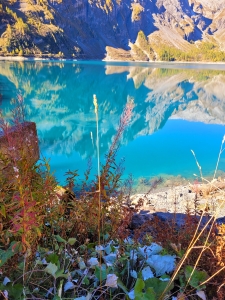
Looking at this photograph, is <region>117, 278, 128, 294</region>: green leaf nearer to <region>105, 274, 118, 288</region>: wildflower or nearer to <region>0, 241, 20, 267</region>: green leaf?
<region>105, 274, 118, 288</region>: wildflower

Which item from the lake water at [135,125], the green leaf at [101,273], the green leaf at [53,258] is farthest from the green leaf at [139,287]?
the lake water at [135,125]

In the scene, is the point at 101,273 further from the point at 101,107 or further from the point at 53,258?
the point at 101,107

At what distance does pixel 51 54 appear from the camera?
429ft

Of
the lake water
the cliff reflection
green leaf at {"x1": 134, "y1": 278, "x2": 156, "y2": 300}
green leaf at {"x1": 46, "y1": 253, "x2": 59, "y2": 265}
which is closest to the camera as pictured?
green leaf at {"x1": 134, "y1": 278, "x2": 156, "y2": 300}

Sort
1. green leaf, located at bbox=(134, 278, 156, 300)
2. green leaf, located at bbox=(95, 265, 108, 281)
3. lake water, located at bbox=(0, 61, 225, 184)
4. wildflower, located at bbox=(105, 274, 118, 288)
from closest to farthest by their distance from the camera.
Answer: green leaf, located at bbox=(134, 278, 156, 300) → wildflower, located at bbox=(105, 274, 118, 288) → green leaf, located at bbox=(95, 265, 108, 281) → lake water, located at bbox=(0, 61, 225, 184)

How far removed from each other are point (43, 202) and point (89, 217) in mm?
542

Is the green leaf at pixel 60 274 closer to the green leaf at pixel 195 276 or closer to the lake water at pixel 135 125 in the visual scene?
the green leaf at pixel 195 276

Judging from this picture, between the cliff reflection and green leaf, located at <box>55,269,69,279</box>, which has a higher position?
green leaf, located at <box>55,269,69,279</box>

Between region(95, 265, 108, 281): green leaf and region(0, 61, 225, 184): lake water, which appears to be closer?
region(95, 265, 108, 281): green leaf

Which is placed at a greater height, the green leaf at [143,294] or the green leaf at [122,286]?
the green leaf at [143,294]

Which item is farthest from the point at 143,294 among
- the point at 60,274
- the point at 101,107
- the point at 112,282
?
the point at 101,107

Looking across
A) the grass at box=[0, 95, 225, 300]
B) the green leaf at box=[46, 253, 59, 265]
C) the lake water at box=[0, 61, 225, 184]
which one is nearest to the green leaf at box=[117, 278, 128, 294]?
the grass at box=[0, 95, 225, 300]

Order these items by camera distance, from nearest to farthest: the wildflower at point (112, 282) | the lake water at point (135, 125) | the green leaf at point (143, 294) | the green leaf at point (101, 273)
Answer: the green leaf at point (143, 294) → the wildflower at point (112, 282) → the green leaf at point (101, 273) → the lake water at point (135, 125)

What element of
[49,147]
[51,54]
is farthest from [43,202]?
[51,54]
